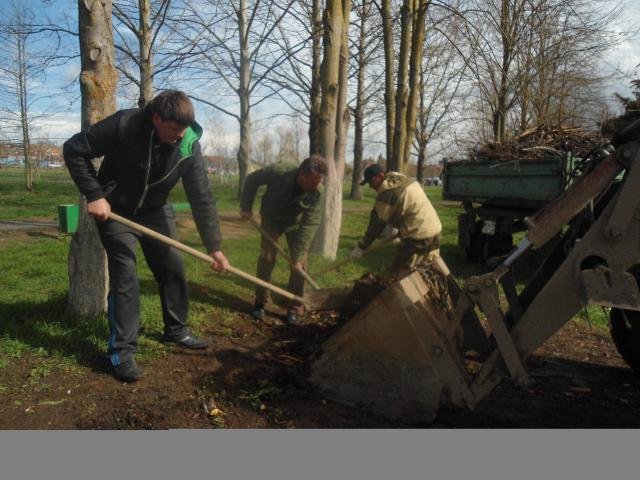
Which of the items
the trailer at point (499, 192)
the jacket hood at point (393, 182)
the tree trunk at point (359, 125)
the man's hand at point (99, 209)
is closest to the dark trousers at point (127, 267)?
the man's hand at point (99, 209)

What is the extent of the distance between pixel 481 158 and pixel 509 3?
4830 millimetres

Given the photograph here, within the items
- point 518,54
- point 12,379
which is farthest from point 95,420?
point 518,54

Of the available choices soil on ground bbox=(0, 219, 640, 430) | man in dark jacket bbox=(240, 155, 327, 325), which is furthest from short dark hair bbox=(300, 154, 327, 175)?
soil on ground bbox=(0, 219, 640, 430)

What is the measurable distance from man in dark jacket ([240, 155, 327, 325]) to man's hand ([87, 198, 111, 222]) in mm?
1796

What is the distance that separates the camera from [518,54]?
10.4m

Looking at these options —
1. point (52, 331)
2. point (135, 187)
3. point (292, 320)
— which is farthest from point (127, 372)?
point (292, 320)

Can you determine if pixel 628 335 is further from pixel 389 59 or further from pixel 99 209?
pixel 389 59

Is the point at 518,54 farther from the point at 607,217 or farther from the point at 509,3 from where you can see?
the point at 607,217

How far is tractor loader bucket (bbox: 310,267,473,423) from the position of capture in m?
2.90

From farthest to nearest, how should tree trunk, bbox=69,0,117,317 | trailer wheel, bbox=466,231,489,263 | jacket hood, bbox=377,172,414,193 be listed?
1. trailer wheel, bbox=466,231,489,263
2. jacket hood, bbox=377,172,414,193
3. tree trunk, bbox=69,0,117,317

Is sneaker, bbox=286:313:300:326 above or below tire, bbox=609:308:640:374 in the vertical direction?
below

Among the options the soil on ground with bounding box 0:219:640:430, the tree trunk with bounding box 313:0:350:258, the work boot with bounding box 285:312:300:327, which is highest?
the tree trunk with bounding box 313:0:350:258

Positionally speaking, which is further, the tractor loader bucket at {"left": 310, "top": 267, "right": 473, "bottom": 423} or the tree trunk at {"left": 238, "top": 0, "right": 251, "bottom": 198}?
the tree trunk at {"left": 238, "top": 0, "right": 251, "bottom": 198}

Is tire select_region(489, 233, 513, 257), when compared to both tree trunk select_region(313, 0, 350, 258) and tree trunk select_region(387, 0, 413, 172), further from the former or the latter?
tree trunk select_region(313, 0, 350, 258)
